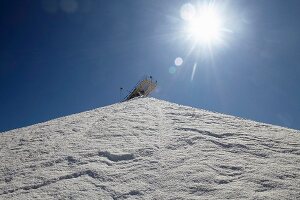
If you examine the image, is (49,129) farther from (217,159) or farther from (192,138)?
(217,159)

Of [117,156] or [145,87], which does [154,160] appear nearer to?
[117,156]

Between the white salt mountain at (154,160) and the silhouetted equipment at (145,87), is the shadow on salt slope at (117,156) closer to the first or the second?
the white salt mountain at (154,160)

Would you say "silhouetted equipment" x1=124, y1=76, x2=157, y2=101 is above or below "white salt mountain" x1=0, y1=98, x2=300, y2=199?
above

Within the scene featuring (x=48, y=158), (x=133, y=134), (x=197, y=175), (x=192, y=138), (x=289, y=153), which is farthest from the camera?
(x=133, y=134)

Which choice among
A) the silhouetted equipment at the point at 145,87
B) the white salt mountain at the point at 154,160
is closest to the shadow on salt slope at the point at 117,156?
the white salt mountain at the point at 154,160

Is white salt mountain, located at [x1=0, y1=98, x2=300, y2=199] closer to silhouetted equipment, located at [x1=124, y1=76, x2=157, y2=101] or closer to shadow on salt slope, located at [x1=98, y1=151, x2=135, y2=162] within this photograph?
shadow on salt slope, located at [x1=98, y1=151, x2=135, y2=162]

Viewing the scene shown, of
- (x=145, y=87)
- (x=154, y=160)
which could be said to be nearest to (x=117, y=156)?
(x=154, y=160)

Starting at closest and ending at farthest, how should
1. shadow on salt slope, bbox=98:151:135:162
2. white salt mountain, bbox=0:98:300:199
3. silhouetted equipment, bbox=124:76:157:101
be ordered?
1. white salt mountain, bbox=0:98:300:199
2. shadow on salt slope, bbox=98:151:135:162
3. silhouetted equipment, bbox=124:76:157:101

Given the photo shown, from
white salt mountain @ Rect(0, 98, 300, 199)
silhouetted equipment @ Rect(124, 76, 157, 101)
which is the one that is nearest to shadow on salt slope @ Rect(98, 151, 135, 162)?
white salt mountain @ Rect(0, 98, 300, 199)

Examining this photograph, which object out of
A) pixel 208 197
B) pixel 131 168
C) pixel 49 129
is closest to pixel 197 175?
pixel 208 197
